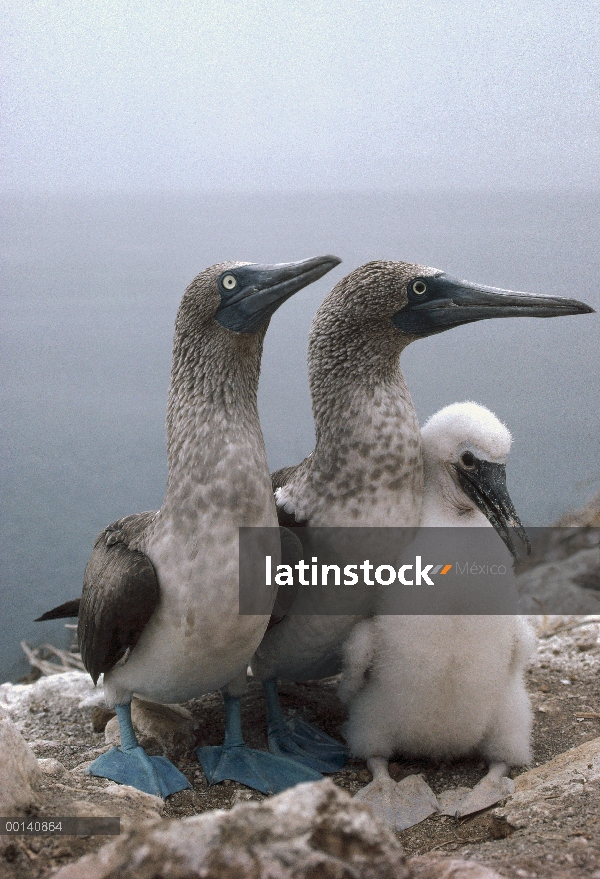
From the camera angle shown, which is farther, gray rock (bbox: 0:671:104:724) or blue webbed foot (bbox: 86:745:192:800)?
gray rock (bbox: 0:671:104:724)

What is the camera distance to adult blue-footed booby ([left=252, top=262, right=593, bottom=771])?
2676mm

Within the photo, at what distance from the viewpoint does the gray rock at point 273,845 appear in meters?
1.14

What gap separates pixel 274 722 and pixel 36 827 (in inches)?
58.0

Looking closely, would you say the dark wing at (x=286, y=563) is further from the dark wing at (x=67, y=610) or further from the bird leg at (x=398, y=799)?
the dark wing at (x=67, y=610)

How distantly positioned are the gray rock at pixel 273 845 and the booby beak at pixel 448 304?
1770 millimetres

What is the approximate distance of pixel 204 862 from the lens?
1142 mm

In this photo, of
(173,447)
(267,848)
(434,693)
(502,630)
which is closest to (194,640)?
(173,447)

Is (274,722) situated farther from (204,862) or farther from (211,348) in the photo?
(204,862)

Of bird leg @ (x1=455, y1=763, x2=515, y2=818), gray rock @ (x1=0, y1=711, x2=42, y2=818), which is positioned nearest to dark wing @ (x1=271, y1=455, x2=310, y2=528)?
bird leg @ (x1=455, y1=763, x2=515, y2=818)

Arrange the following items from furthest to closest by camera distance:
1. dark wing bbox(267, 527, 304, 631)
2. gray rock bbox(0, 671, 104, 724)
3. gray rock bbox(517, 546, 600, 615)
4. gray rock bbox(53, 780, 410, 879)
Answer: gray rock bbox(517, 546, 600, 615), gray rock bbox(0, 671, 104, 724), dark wing bbox(267, 527, 304, 631), gray rock bbox(53, 780, 410, 879)
